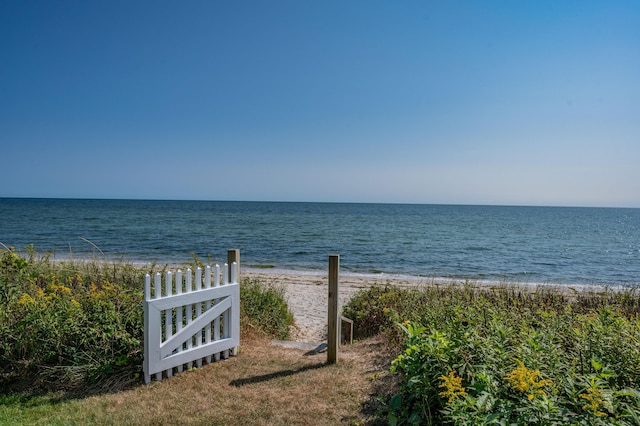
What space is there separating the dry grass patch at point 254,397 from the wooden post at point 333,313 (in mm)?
182

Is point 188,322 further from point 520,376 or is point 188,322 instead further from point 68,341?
point 520,376

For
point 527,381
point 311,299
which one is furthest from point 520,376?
point 311,299

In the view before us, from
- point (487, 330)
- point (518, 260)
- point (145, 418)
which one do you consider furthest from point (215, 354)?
point (518, 260)

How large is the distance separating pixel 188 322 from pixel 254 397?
143cm

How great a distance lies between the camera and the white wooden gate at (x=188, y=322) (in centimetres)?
483

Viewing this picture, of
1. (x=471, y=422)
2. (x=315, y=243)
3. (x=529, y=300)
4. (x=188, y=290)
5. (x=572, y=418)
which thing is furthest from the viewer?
(x=315, y=243)

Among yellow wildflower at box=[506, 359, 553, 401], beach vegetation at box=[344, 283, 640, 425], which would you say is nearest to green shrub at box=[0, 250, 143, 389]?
beach vegetation at box=[344, 283, 640, 425]

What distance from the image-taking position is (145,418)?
159 inches

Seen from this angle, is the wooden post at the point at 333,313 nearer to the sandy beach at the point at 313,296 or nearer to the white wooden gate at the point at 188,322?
the white wooden gate at the point at 188,322

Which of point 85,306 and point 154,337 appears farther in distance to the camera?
point 85,306

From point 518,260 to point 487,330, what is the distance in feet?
79.7

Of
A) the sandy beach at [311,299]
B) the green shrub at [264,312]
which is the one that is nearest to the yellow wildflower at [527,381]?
the green shrub at [264,312]

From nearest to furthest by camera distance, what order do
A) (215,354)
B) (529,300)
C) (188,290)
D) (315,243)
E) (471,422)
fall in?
(471,422)
(188,290)
(215,354)
(529,300)
(315,243)

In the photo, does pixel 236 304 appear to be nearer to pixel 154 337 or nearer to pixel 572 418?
pixel 154 337
